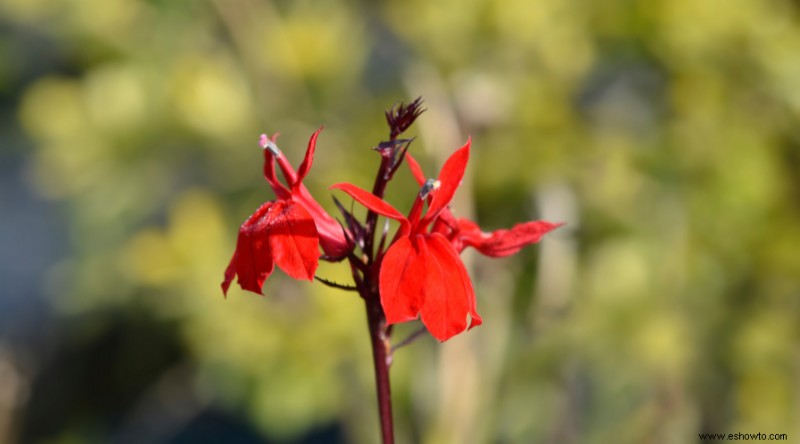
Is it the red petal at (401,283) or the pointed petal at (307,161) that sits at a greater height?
the pointed petal at (307,161)

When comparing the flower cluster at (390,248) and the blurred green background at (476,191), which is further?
the blurred green background at (476,191)

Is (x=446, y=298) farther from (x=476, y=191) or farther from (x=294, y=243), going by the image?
(x=476, y=191)

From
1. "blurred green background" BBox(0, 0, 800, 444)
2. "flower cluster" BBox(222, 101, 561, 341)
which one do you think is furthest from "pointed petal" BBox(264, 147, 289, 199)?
"blurred green background" BBox(0, 0, 800, 444)

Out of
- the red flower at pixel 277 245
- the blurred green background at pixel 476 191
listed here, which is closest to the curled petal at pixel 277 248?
the red flower at pixel 277 245

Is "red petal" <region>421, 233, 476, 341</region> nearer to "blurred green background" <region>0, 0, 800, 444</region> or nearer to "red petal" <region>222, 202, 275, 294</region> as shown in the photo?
"red petal" <region>222, 202, 275, 294</region>

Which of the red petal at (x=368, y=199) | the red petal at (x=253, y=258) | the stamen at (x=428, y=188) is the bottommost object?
the red petal at (x=253, y=258)

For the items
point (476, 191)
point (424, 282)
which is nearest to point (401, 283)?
point (424, 282)

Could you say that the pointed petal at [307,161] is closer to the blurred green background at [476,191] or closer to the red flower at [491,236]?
the red flower at [491,236]

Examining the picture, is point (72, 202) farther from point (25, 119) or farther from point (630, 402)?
point (630, 402)

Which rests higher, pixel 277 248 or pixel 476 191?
pixel 476 191
